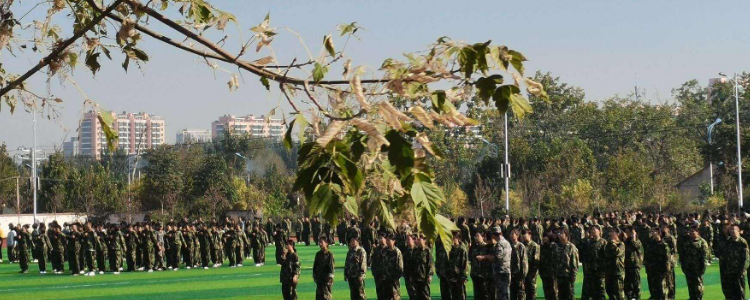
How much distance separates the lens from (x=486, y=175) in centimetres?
6462

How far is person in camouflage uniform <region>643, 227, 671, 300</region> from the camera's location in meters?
19.1

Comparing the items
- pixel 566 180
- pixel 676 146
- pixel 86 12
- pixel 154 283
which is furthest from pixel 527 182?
pixel 86 12

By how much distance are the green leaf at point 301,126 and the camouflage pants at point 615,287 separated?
50.3 ft

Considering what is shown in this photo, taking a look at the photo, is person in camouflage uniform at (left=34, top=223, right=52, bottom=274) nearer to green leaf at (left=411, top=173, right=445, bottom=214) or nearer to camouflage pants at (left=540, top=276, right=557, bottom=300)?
camouflage pants at (left=540, top=276, right=557, bottom=300)

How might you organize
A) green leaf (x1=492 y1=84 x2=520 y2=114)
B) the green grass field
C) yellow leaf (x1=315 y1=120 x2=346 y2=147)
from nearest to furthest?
yellow leaf (x1=315 y1=120 x2=346 y2=147) → green leaf (x1=492 y1=84 x2=520 y2=114) → the green grass field

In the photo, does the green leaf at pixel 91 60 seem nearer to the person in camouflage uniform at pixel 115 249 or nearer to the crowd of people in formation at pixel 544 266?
the crowd of people in formation at pixel 544 266

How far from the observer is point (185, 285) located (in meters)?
27.0

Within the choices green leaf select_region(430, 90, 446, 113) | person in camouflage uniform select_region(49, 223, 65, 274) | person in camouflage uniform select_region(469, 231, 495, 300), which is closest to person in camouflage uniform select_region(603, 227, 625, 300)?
person in camouflage uniform select_region(469, 231, 495, 300)

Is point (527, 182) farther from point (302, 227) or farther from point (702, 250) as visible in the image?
point (702, 250)

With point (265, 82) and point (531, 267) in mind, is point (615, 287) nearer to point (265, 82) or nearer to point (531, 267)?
point (531, 267)

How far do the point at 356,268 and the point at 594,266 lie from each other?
401 centimetres

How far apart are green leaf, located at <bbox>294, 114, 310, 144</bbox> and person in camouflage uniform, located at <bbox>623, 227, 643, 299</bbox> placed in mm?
16271

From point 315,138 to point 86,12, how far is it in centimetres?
344

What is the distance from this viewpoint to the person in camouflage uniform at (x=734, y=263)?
1839 cm
